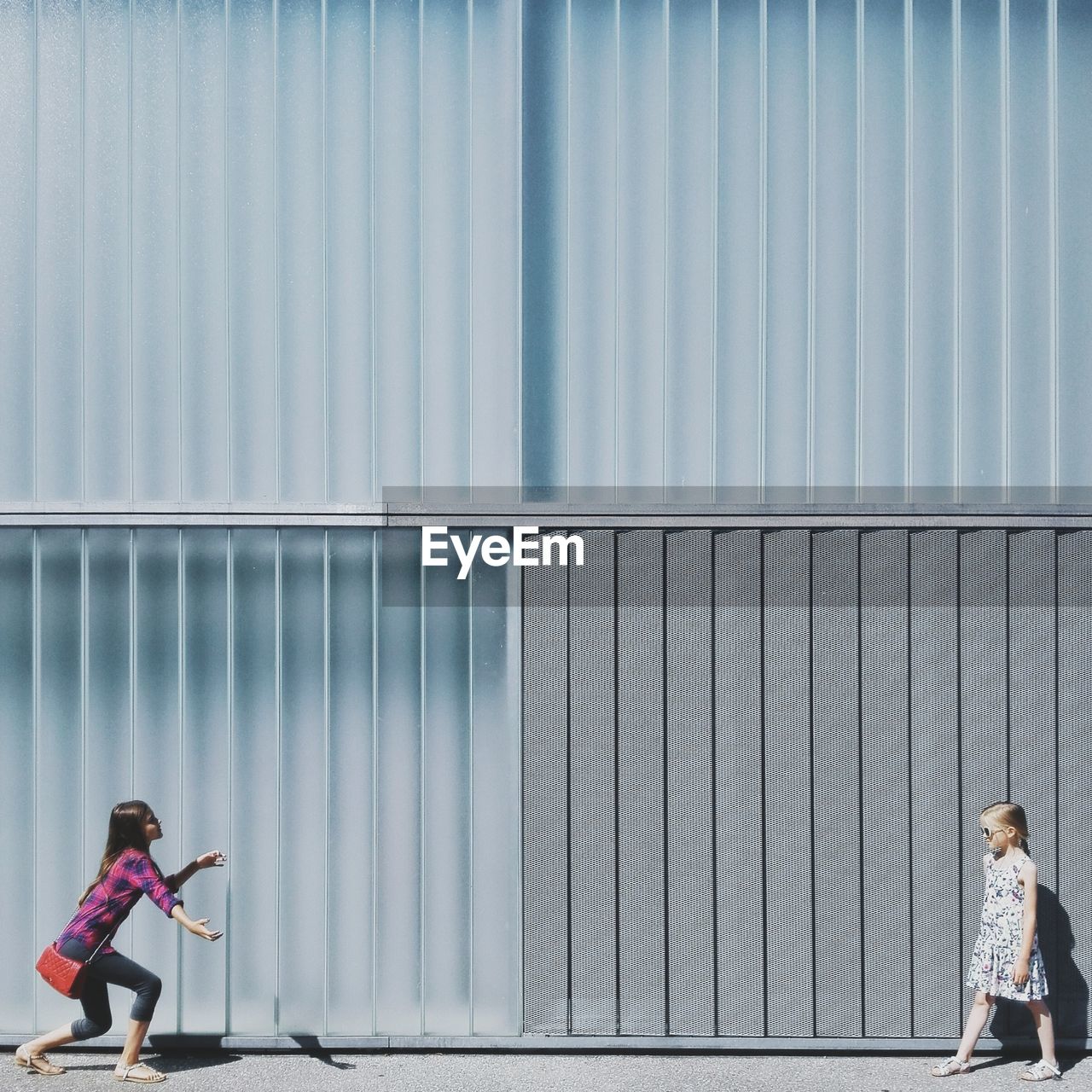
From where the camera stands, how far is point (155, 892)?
587cm

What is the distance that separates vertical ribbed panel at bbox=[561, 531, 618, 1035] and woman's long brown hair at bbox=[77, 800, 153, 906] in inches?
105

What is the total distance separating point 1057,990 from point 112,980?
6055 mm

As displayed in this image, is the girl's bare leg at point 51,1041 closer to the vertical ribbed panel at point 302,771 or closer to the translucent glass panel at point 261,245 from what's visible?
the vertical ribbed panel at point 302,771

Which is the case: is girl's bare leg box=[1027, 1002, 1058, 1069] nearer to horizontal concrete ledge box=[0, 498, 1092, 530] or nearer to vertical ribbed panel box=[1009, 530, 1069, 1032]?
vertical ribbed panel box=[1009, 530, 1069, 1032]


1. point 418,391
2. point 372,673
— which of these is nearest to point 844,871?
point 372,673

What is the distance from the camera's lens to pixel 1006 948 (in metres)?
6.02

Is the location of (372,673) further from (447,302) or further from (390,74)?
(390,74)

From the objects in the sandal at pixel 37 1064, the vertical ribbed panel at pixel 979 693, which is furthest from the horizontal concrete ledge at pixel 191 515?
the vertical ribbed panel at pixel 979 693

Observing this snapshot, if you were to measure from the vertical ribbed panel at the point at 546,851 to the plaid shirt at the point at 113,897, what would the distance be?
224 cm

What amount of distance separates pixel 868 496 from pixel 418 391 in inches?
124

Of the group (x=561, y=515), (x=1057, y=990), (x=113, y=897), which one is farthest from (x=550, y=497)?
(x=1057, y=990)

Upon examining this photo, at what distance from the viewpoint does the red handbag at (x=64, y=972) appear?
587cm

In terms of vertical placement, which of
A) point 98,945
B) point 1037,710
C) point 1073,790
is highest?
point 1037,710

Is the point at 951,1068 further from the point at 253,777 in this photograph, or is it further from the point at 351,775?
the point at 253,777
